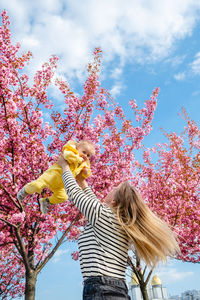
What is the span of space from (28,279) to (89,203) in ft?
26.0

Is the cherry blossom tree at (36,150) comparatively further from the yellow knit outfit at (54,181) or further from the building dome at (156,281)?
the building dome at (156,281)

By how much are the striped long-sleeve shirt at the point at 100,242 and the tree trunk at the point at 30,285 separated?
7.58m

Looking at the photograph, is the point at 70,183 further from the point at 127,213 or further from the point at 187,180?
the point at 187,180

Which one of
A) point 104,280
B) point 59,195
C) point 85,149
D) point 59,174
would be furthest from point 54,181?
point 104,280

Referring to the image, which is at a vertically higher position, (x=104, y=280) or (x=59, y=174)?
(x=59, y=174)

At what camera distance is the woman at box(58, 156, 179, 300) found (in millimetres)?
2258

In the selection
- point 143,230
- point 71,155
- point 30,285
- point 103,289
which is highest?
point 71,155

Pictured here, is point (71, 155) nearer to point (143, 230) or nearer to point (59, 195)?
point (59, 195)

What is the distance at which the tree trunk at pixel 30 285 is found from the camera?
8.87 m

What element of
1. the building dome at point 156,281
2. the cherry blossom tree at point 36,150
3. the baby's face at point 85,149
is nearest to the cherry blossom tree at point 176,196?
the cherry blossom tree at point 36,150

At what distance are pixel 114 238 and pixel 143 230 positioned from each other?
0.29m

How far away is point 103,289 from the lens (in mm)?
2178

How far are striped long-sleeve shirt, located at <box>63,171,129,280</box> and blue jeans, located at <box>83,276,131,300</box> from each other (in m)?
0.04

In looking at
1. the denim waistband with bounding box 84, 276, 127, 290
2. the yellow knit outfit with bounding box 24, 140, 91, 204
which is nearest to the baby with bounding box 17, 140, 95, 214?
the yellow knit outfit with bounding box 24, 140, 91, 204
